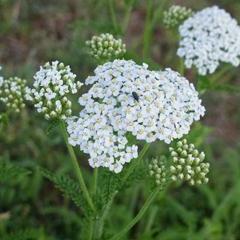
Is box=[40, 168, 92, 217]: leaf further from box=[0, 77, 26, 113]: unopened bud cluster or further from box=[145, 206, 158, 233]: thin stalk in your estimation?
box=[145, 206, 158, 233]: thin stalk

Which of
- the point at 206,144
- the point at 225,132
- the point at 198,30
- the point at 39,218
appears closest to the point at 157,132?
the point at 198,30

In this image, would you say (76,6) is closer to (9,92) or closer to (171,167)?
(9,92)

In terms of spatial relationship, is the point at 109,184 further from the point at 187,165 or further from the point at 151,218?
the point at 151,218

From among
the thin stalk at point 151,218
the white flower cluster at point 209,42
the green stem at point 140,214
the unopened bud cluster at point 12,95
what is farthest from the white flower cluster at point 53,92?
the thin stalk at point 151,218

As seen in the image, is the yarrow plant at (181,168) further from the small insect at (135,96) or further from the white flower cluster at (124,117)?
the small insect at (135,96)

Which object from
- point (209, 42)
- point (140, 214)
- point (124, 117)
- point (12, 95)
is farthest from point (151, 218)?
point (124, 117)

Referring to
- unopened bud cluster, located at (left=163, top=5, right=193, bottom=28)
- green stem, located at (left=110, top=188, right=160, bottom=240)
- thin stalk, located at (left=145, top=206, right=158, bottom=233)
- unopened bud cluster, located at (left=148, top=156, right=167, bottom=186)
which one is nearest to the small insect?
unopened bud cluster, located at (left=148, top=156, right=167, bottom=186)
